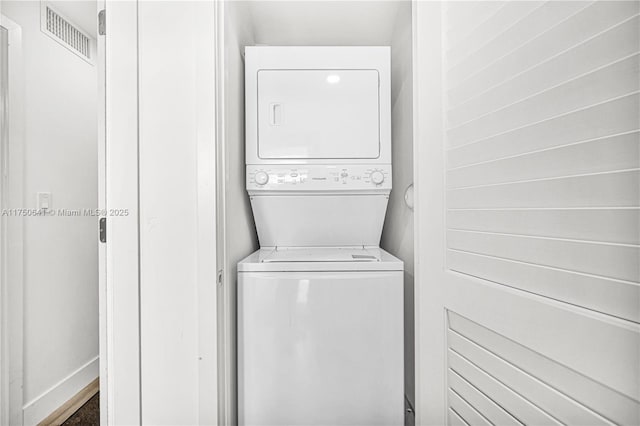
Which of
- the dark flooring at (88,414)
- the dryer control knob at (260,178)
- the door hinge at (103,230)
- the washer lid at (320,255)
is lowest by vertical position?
the dark flooring at (88,414)

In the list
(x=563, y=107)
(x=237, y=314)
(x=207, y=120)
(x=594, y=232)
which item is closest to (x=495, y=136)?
(x=563, y=107)

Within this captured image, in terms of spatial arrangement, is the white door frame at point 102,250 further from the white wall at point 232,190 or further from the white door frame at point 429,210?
the white door frame at point 429,210

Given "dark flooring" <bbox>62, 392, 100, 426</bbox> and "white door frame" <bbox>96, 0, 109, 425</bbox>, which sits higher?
"white door frame" <bbox>96, 0, 109, 425</bbox>

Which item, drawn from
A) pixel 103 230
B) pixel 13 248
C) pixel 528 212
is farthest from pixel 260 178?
pixel 528 212

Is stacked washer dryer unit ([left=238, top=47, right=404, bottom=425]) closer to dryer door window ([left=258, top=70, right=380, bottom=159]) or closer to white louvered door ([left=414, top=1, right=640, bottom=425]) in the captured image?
dryer door window ([left=258, top=70, right=380, bottom=159])

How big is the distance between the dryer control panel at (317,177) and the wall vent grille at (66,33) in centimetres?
76

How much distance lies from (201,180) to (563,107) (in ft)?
3.37

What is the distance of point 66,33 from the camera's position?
96 cm

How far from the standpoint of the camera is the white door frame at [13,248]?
32.7 inches

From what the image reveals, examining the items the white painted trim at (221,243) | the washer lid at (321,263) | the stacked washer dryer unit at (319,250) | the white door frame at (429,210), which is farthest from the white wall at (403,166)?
the white painted trim at (221,243)

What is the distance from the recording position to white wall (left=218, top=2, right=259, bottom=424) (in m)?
1.20

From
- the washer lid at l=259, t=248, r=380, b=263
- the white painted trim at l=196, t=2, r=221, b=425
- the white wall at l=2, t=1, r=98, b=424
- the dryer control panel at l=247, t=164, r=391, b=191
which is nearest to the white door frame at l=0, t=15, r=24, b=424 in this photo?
the white wall at l=2, t=1, r=98, b=424

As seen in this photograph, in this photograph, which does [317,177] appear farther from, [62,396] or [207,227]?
[62,396]

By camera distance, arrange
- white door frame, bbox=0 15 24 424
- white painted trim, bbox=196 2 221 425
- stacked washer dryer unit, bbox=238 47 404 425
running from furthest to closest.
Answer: stacked washer dryer unit, bbox=238 47 404 425, white painted trim, bbox=196 2 221 425, white door frame, bbox=0 15 24 424
